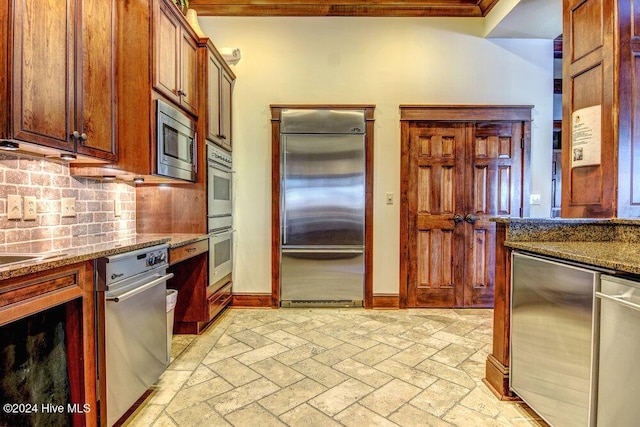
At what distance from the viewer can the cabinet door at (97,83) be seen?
1734 millimetres

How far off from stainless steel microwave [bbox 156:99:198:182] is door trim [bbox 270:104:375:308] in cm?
95

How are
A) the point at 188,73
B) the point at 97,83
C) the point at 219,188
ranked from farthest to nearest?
1. the point at 219,188
2. the point at 188,73
3. the point at 97,83

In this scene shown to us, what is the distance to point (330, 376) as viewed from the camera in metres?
2.12

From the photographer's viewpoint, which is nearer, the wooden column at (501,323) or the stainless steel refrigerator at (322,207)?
the wooden column at (501,323)

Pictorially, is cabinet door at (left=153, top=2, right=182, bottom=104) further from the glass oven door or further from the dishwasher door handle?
the dishwasher door handle

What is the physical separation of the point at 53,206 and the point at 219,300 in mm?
1567

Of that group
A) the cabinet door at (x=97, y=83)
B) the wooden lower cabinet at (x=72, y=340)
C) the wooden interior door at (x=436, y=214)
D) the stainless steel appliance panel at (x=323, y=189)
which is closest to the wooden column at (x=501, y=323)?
the wooden interior door at (x=436, y=214)

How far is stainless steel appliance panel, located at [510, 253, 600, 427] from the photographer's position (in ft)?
4.37

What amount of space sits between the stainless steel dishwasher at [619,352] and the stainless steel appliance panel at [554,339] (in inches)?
1.8

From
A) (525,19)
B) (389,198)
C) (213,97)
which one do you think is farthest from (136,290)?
(525,19)

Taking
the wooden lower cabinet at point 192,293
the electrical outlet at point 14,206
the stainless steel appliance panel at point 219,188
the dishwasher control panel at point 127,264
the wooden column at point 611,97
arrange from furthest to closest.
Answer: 1. the stainless steel appliance panel at point 219,188
2. the wooden lower cabinet at point 192,293
3. the wooden column at point 611,97
4. the electrical outlet at point 14,206
5. the dishwasher control panel at point 127,264

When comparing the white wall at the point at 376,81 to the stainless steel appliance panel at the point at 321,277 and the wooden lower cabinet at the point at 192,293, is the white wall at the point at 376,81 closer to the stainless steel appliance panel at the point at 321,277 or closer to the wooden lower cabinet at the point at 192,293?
the stainless steel appliance panel at the point at 321,277

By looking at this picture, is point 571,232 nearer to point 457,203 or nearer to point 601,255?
point 601,255

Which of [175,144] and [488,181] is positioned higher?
[175,144]
